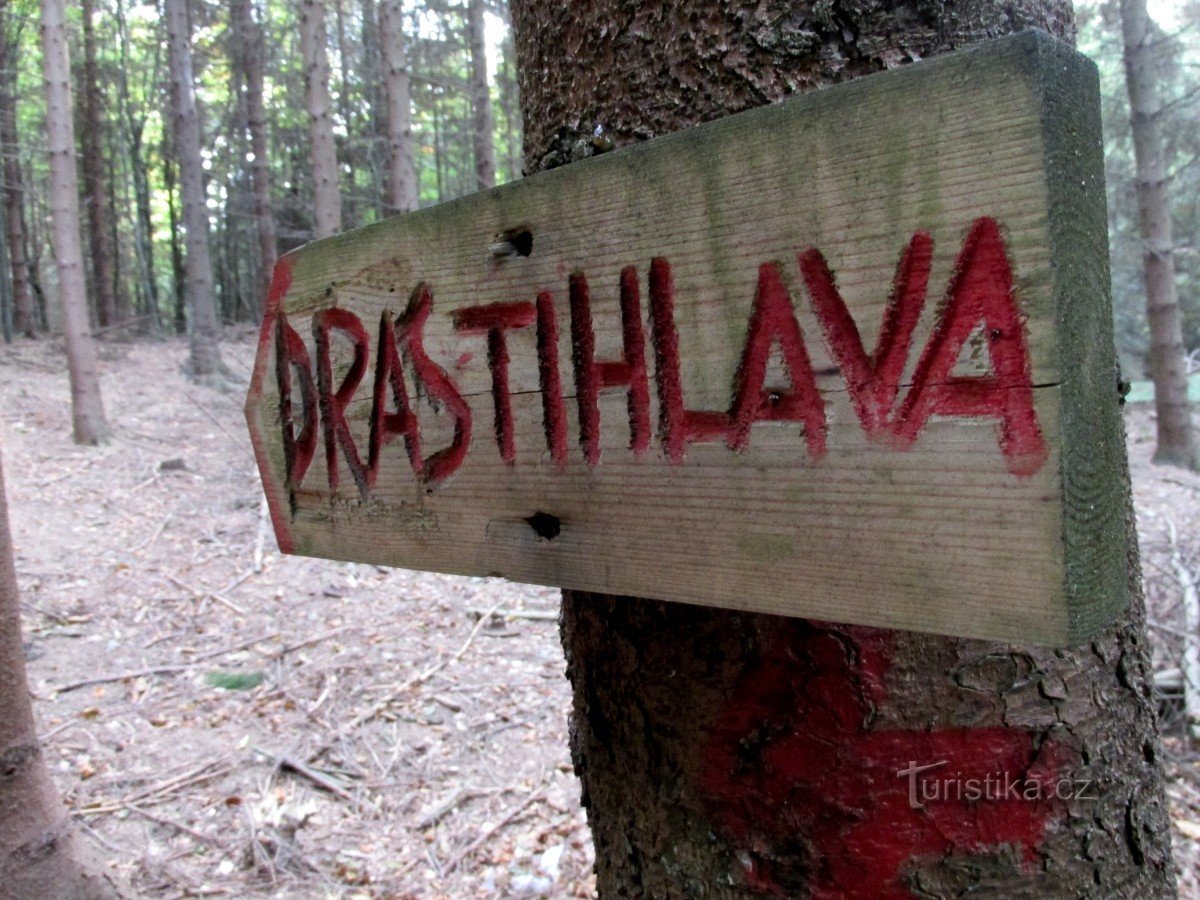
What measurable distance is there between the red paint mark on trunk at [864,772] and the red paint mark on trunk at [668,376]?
12.8 inches

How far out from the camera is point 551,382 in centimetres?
90

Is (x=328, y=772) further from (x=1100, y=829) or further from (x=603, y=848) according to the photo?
(x=1100, y=829)

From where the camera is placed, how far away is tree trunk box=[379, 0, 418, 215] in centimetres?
798

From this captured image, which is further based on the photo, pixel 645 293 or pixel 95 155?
pixel 95 155

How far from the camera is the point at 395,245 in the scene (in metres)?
1.05

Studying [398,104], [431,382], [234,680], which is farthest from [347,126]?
[431,382]

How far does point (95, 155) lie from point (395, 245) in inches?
612

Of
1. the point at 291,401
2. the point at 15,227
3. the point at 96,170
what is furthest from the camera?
the point at 96,170

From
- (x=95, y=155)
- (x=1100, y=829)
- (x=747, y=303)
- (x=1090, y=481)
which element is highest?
(x=95, y=155)

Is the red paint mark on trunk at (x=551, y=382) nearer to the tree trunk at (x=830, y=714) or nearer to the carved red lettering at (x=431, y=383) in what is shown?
the carved red lettering at (x=431, y=383)

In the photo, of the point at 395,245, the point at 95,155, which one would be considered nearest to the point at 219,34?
the point at 95,155

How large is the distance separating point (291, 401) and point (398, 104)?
25.4ft

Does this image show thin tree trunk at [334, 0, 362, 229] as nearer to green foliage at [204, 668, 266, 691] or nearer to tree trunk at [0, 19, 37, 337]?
tree trunk at [0, 19, 37, 337]

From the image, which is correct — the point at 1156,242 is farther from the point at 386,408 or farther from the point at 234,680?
the point at 386,408
